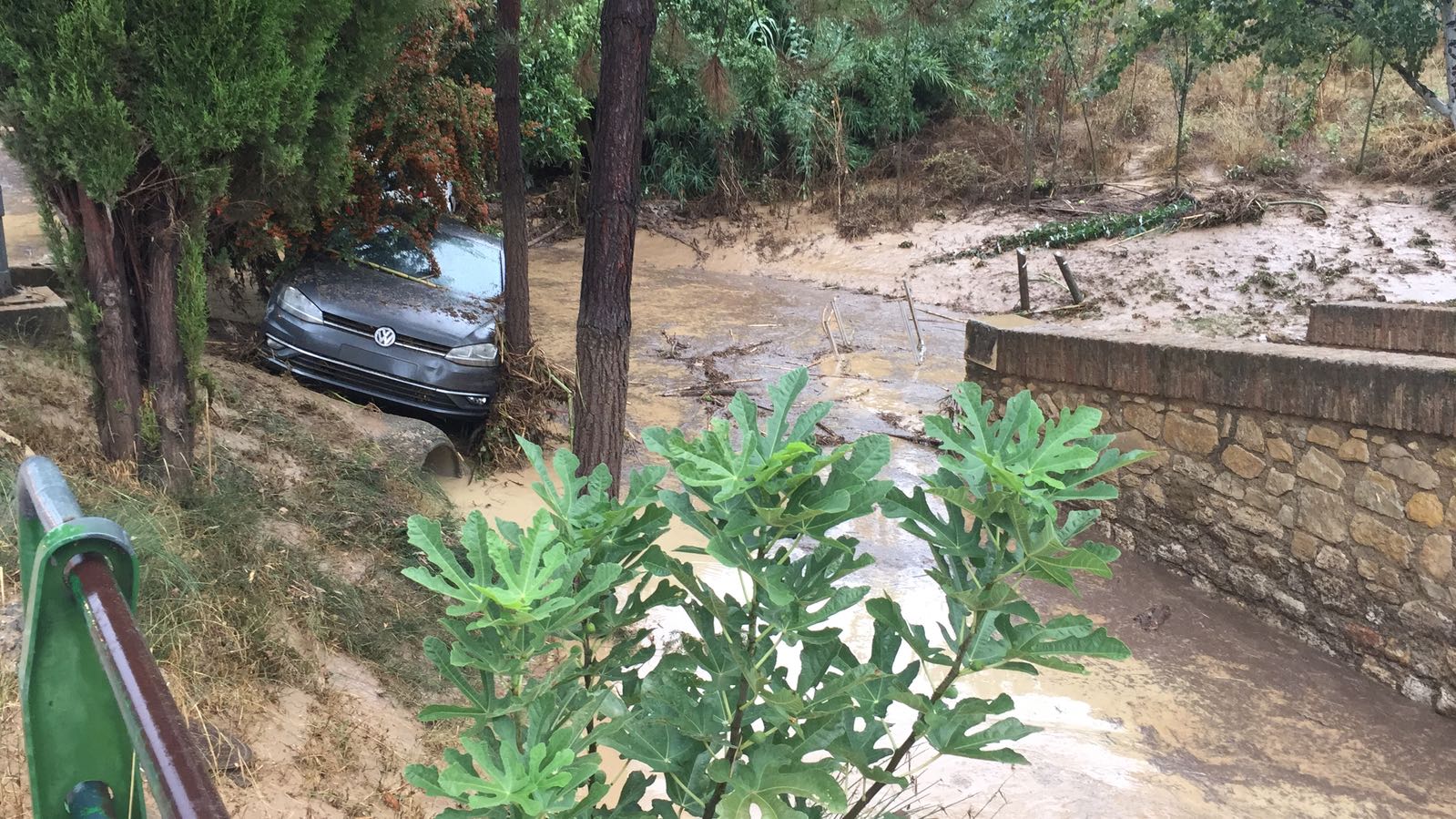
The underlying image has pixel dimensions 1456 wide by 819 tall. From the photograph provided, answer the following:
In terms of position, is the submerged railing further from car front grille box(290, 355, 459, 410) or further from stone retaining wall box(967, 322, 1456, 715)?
car front grille box(290, 355, 459, 410)

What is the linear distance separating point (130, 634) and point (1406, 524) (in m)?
4.95

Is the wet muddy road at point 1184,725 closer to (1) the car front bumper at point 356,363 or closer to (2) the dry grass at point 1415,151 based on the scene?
(1) the car front bumper at point 356,363

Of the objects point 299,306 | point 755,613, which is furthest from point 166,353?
point 755,613

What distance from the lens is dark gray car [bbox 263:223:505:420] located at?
6.91 m

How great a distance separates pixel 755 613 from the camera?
1721 millimetres

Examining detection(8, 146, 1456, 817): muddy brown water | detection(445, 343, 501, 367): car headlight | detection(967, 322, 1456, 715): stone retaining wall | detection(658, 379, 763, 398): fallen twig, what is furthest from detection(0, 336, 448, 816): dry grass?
detection(967, 322, 1456, 715): stone retaining wall

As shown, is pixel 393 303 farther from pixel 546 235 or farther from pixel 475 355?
pixel 546 235

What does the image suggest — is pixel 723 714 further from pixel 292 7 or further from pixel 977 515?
pixel 292 7

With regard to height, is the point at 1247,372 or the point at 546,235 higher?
the point at 1247,372

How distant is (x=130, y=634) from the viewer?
0.80m

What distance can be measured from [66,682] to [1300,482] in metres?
5.14

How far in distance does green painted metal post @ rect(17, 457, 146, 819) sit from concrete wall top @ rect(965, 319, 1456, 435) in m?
4.67

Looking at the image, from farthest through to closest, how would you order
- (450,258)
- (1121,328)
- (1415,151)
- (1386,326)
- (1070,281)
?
(1415,151), (1070,281), (1121,328), (450,258), (1386,326)

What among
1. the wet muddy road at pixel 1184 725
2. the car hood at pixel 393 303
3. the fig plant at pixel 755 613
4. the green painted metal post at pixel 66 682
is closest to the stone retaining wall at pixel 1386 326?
the wet muddy road at pixel 1184 725
